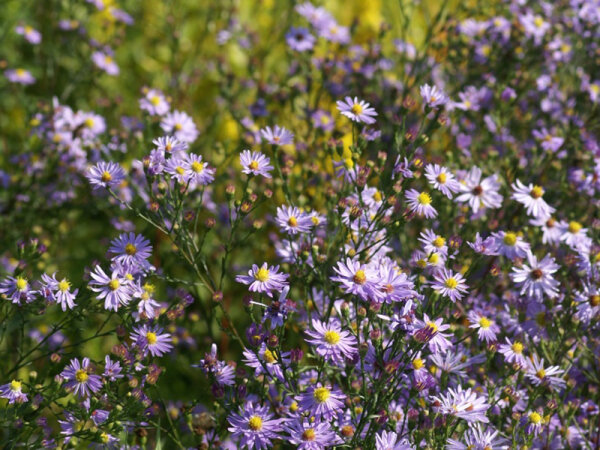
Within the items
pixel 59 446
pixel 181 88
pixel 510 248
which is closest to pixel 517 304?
pixel 510 248

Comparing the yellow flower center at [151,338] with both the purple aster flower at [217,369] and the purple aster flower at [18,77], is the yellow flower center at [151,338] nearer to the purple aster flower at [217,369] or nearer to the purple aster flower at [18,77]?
the purple aster flower at [217,369]

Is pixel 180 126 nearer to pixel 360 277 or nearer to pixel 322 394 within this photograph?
pixel 360 277

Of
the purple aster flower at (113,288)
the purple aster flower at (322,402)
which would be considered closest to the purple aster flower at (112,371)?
the purple aster flower at (113,288)

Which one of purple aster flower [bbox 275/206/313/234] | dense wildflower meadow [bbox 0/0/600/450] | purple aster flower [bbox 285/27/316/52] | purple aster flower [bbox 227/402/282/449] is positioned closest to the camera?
purple aster flower [bbox 227/402/282/449]

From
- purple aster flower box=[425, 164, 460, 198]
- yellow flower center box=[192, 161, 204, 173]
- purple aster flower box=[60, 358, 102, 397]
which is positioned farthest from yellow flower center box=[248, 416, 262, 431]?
purple aster flower box=[425, 164, 460, 198]

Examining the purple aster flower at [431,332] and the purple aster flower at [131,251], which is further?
A: the purple aster flower at [131,251]

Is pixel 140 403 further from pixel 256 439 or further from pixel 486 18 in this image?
pixel 486 18

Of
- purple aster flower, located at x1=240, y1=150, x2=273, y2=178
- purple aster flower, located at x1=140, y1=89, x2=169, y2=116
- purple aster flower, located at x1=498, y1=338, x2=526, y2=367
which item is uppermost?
purple aster flower, located at x1=140, y1=89, x2=169, y2=116

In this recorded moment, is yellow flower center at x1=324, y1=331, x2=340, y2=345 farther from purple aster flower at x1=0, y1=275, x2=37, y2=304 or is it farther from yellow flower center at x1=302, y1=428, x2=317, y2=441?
purple aster flower at x1=0, y1=275, x2=37, y2=304

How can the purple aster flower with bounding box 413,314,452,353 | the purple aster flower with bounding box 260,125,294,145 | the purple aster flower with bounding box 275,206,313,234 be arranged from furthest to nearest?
the purple aster flower with bounding box 260,125,294,145 < the purple aster flower with bounding box 275,206,313,234 < the purple aster flower with bounding box 413,314,452,353
